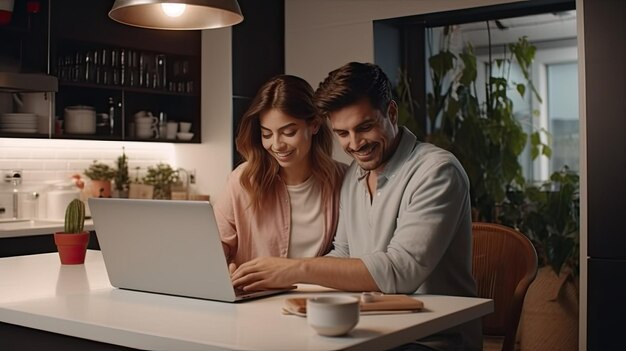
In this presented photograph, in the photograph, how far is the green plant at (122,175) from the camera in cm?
523

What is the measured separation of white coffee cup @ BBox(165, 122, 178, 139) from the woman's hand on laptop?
3.61 meters

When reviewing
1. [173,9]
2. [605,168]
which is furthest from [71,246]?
[605,168]

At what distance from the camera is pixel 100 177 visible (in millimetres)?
5125

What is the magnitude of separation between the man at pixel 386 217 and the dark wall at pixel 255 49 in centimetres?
310

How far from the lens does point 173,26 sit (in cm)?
272

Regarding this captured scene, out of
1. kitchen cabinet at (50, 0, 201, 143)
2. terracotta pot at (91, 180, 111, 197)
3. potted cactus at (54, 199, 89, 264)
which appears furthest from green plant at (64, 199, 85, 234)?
terracotta pot at (91, 180, 111, 197)

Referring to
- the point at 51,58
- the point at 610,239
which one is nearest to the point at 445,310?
the point at 610,239

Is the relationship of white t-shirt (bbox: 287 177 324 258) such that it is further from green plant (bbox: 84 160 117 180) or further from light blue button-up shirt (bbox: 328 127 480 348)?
green plant (bbox: 84 160 117 180)

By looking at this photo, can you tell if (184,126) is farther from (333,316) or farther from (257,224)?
(333,316)

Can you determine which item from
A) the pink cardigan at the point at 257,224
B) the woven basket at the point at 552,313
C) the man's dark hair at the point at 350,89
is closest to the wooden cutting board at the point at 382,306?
the man's dark hair at the point at 350,89

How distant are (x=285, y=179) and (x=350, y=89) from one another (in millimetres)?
509

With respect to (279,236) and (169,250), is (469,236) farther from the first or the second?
(169,250)

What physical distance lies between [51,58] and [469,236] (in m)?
3.24

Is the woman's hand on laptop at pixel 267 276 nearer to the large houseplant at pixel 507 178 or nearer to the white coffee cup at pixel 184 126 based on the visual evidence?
the large houseplant at pixel 507 178
